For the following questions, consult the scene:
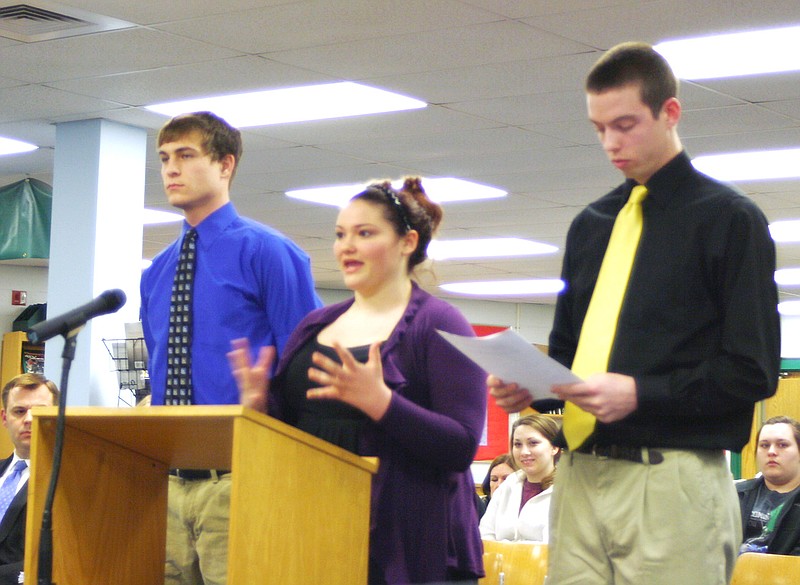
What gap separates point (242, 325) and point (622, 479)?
3.77 ft

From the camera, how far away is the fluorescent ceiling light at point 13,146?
7744 millimetres

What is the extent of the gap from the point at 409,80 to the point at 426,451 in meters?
4.01

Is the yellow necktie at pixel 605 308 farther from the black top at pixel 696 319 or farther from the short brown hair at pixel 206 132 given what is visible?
the short brown hair at pixel 206 132

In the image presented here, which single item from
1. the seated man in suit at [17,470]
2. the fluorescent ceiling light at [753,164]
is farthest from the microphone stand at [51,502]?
the fluorescent ceiling light at [753,164]

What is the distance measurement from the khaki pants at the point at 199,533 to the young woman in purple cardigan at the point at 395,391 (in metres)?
0.41

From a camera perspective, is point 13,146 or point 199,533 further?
point 13,146

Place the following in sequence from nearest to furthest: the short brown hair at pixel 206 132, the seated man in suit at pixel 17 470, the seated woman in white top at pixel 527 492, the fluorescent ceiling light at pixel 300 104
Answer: the short brown hair at pixel 206 132 → the seated man in suit at pixel 17 470 → the seated woman in white top at pixel 527 492 → the fluorescent ceiling light at pixel 300 104

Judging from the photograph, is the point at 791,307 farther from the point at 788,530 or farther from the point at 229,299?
Result: the point at 229,299

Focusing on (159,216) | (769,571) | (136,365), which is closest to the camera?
(769,571)

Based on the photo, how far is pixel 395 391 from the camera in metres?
2.43

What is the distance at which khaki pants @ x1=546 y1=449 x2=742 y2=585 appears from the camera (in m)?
2.04

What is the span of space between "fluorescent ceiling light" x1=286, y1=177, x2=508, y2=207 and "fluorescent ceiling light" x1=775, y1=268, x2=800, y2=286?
192 inches

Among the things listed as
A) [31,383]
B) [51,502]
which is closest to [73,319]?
[51,502]

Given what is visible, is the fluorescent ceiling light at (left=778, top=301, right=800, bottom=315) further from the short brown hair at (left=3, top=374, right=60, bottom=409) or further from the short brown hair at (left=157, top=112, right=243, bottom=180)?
the short brown hair at (left=157, top=112, right=243, bottom=180)
